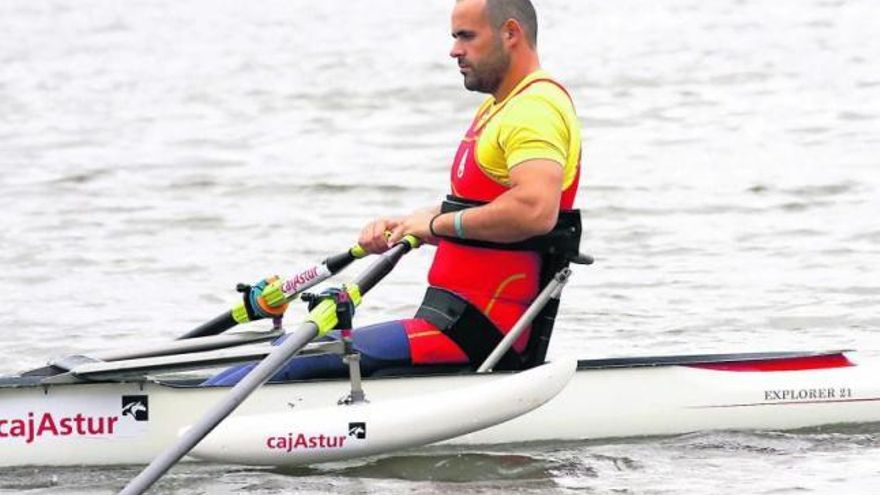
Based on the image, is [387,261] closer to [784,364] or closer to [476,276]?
[476,276]

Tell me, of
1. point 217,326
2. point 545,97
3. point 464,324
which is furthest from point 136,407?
→ point 545,97

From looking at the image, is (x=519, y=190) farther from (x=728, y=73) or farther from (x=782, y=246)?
(x=728, y=73)

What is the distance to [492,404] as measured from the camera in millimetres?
9008

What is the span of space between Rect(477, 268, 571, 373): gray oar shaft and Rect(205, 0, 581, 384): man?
0.04 metres

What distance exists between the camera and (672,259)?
51.4 ft

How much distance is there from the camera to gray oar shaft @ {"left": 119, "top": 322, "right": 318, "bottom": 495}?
335 inches

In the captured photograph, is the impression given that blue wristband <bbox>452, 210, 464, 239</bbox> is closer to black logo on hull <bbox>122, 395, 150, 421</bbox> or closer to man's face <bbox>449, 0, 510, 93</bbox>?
man's face <bbox>449, 0, 510, 93</bbox>

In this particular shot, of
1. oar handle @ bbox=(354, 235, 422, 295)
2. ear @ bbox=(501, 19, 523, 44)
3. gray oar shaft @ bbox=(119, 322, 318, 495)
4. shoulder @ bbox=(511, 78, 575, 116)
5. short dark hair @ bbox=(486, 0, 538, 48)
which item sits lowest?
gray oar shaft @ bbox=(119, 322, 318, 495)

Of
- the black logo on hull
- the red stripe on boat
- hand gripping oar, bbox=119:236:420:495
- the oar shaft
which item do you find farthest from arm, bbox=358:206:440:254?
the red stripe on boat

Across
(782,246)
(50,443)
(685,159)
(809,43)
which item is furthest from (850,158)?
(50,443)

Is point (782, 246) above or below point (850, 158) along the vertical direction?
below

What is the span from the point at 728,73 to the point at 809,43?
231cm

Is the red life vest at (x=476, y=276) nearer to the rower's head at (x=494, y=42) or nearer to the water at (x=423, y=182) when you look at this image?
the rower's head at (x=494, y=42)

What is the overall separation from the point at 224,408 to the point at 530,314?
4.70 feet
